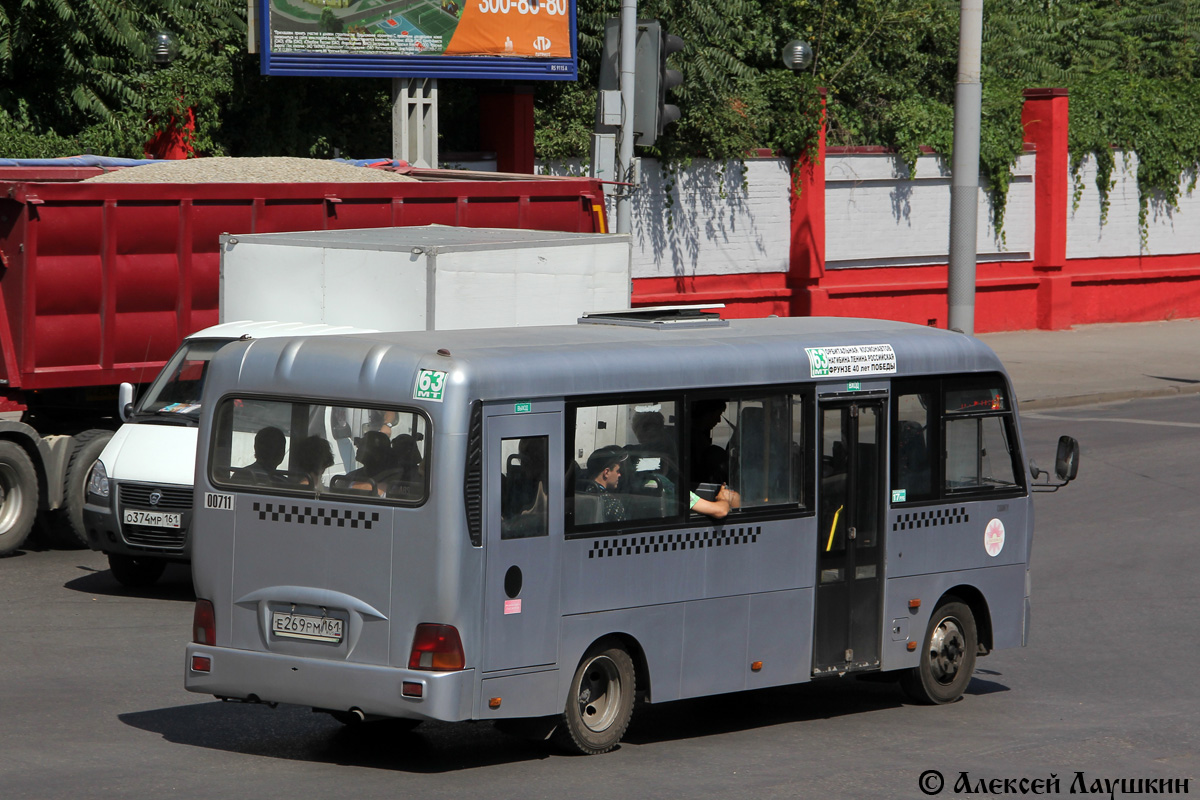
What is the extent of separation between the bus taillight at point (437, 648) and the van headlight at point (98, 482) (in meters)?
5.70

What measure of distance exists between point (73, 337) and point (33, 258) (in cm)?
79

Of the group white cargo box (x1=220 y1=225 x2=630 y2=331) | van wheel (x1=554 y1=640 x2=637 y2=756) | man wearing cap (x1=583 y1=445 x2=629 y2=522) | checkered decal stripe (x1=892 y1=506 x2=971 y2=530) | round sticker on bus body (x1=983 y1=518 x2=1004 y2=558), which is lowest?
van wheel (x1=554 y1=640 x2=637 y2=756)

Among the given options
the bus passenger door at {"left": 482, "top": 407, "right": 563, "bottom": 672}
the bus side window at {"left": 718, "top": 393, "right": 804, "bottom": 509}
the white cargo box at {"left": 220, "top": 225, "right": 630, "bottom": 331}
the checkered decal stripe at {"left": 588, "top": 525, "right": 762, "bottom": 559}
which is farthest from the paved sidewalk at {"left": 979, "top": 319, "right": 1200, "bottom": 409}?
the bus passenger door at {"left": 482, "top": 407, "right": 563, "bottom": 672}

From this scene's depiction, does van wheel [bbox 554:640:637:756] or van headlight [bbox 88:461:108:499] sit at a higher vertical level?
van headlight [bbox 88:461:108:499]

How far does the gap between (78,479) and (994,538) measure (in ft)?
25.3

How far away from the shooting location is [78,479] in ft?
46.8

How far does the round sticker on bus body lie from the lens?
33.4ft

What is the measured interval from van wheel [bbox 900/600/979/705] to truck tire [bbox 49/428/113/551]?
718 centimetres

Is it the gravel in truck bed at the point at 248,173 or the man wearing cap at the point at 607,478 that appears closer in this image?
the man wearing cap at the point at 607,478

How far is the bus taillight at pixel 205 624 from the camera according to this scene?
27.7ft

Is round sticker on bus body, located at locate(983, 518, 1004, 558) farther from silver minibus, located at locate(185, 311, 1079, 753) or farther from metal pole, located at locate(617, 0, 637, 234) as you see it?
metal pole, located at locate(617, 0, 637, 234)

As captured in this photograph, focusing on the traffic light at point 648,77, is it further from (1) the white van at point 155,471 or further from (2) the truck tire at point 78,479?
(2) the truck tire at point 78,479

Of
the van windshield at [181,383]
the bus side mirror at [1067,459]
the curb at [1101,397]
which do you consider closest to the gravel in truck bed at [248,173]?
the van windshield at [181,383]

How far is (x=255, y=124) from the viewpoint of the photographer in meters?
24.9
